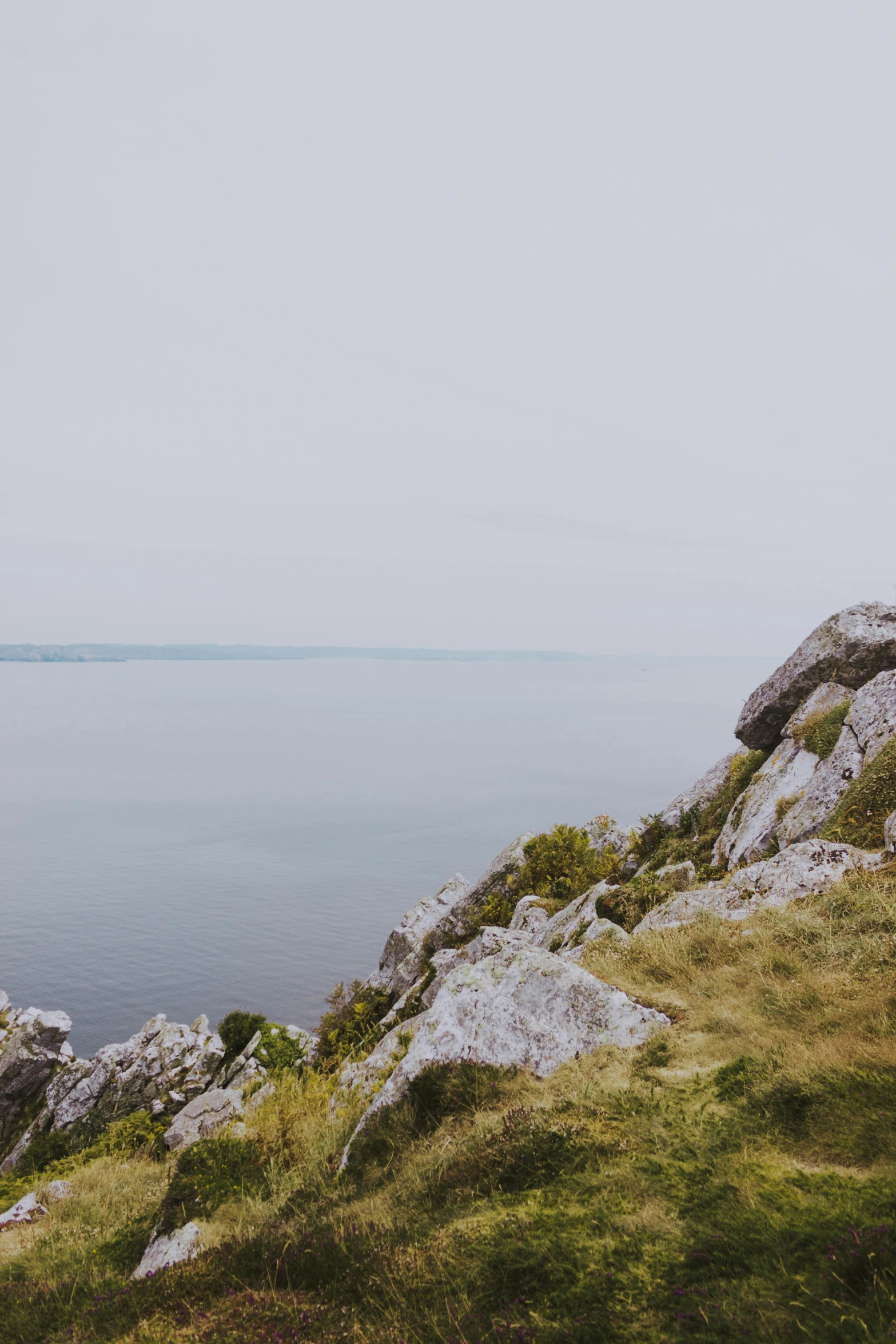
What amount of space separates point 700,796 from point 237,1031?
21.0 m

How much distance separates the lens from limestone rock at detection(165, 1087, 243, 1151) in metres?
18.1

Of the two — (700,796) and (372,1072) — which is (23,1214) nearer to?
(372,1072)

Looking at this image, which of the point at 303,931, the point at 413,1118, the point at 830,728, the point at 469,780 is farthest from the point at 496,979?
the point at 469,780

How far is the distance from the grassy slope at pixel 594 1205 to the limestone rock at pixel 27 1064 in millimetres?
26390

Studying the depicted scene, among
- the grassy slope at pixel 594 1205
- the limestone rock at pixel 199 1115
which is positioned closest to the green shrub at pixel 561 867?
the limestone rock at pixel 199 1115

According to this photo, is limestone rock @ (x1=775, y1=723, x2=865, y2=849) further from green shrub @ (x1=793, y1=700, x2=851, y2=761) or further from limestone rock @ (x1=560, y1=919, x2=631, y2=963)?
limestone rock @ (x1=560, y1=919, x2=631, y2=963)

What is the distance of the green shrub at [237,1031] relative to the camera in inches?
1098

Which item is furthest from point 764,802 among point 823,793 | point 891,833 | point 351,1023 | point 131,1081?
point 131,1081

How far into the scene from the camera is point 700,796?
2169 centimetres

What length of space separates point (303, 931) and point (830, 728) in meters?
60.3

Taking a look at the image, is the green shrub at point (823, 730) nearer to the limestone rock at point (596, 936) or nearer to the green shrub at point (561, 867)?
the green shrub at point (561, 867)

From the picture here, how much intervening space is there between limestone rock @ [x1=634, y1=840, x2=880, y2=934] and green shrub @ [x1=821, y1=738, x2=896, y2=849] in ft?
2.42

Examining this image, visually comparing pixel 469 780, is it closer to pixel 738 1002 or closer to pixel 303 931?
pixel 303 931

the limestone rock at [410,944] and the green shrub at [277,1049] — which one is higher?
the limestone rock at [410,944]
